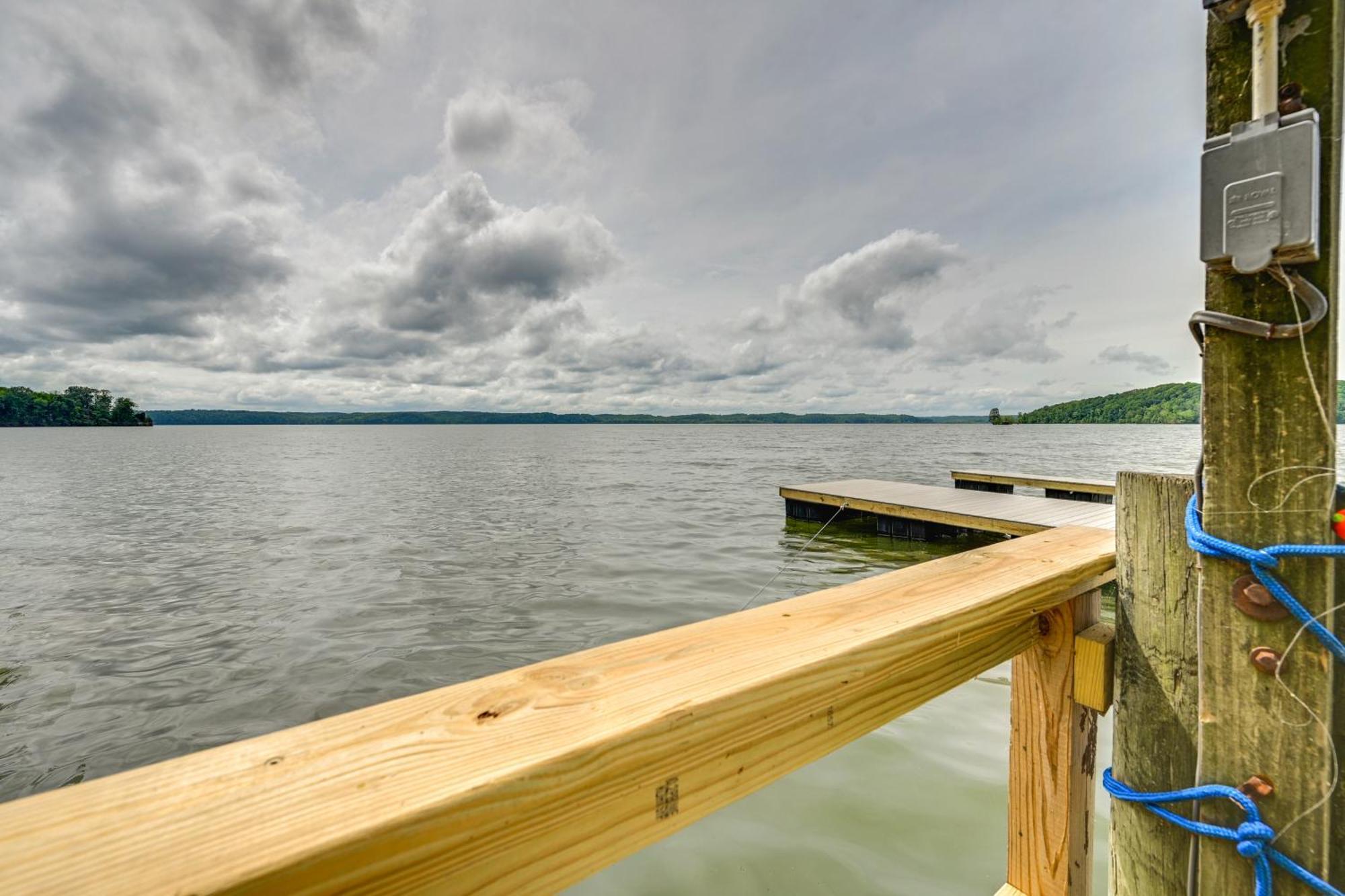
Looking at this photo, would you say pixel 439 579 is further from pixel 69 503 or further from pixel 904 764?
pixel 69 503

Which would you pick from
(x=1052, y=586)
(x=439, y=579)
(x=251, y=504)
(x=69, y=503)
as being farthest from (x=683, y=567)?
(x=69, y=503)

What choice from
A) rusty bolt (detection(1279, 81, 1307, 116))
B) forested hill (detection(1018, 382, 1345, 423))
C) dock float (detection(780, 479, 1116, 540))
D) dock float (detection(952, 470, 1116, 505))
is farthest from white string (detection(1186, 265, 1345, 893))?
forested hill (detection(1018, 382, 1345, 423))

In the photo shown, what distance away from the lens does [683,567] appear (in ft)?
31.5

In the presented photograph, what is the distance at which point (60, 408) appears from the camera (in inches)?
4619

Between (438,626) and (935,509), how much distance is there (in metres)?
8.45

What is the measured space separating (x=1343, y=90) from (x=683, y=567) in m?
8.94

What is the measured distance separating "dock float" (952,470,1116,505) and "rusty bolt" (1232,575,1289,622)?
13.0 m

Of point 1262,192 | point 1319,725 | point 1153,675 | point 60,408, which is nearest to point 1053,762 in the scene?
point 1153,675

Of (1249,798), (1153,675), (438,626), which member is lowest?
(438,626)

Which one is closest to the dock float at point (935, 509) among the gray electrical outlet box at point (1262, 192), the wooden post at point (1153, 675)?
the wooden post at point (1153, 675)

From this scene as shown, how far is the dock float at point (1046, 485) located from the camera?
14320 millimetres

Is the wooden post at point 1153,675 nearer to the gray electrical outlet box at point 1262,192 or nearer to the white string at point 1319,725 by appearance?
the white string at point 1319,725

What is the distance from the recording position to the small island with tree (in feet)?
368

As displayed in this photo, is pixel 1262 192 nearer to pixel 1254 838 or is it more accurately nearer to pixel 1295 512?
pixel 1295 512
